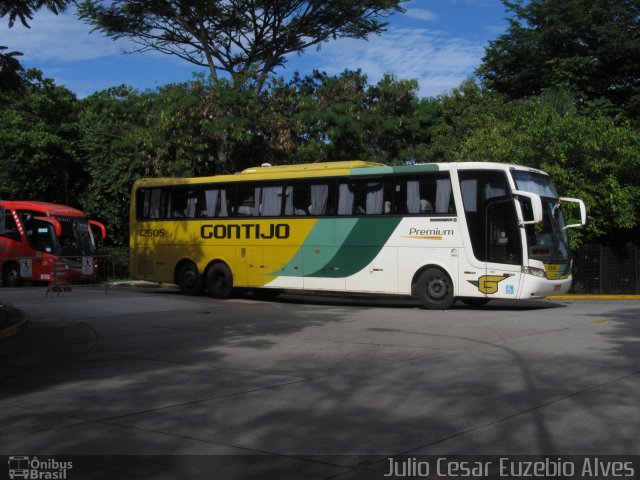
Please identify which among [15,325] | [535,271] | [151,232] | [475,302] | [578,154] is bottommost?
[15,325]

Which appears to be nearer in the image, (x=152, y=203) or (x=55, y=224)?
(x=152, y=203)

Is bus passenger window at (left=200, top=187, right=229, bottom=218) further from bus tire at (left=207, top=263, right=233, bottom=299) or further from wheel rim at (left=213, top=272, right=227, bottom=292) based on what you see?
wheel rim at (left=213, top=272, right=227, bottom=292)

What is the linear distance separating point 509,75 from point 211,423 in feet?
105

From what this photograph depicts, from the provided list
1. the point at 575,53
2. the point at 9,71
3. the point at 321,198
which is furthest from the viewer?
the point at 575,53

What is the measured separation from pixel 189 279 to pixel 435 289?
7982 millimetres

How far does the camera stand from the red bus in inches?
1145

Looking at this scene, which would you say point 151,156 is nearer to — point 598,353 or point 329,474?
point 598,353

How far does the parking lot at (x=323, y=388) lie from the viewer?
6078 mm

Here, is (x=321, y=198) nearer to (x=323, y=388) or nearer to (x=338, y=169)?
(x=338, y=169)

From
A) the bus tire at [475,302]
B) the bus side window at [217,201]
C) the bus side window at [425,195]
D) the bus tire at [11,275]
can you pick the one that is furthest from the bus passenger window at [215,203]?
the bus tire at [11,275]

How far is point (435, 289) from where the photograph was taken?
17.9 meters

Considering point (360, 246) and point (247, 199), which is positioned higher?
point (247, 199)

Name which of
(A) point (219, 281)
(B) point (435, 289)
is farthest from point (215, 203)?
(B) point (435, 289)

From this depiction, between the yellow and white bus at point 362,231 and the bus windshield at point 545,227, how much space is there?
0.03 metres
